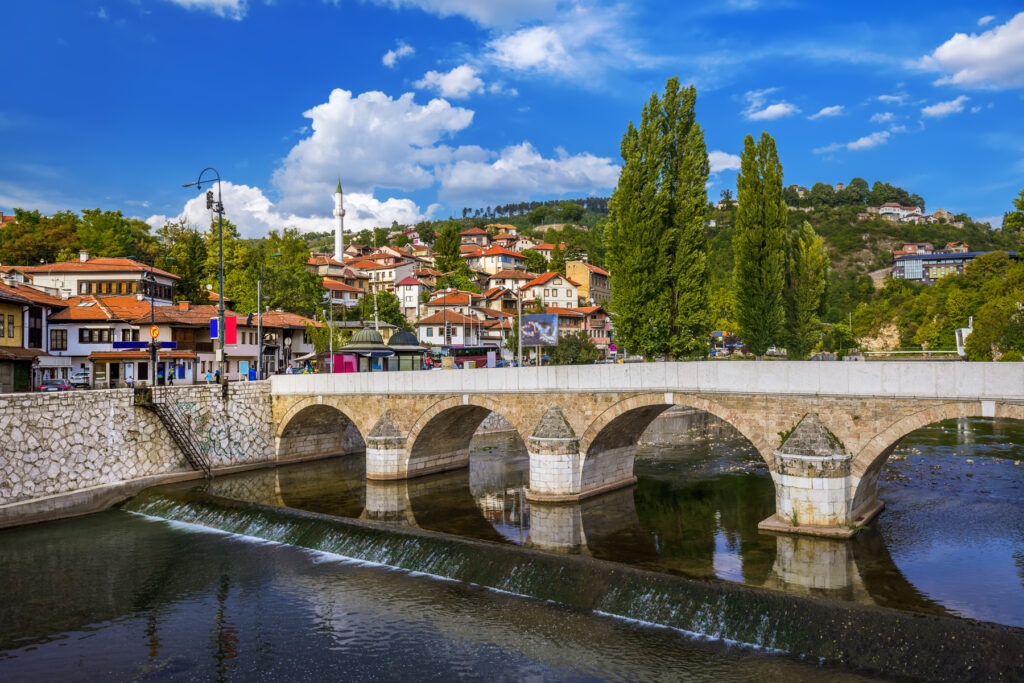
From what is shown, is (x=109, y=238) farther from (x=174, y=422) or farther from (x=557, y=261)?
(x=557, y=261)

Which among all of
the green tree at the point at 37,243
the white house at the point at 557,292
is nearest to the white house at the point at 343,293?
the white house at the point at 557,292

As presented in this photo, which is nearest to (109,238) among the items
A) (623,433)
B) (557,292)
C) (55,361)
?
(55,361)

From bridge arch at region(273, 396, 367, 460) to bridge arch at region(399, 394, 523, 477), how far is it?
4.16 meters

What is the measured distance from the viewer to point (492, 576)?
15.9 metres

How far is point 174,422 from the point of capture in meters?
28.2

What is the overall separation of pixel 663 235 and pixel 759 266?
353 inches

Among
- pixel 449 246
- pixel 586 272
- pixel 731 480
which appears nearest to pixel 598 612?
pixel 731 480

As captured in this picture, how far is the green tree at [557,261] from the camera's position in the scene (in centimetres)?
11762

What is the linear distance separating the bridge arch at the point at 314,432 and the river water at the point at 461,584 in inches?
227

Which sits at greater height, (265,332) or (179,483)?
(265,332)

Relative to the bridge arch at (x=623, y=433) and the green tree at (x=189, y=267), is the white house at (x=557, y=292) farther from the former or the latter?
the bridge arch at (x=623, y=433)

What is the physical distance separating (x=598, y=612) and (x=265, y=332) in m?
39.7

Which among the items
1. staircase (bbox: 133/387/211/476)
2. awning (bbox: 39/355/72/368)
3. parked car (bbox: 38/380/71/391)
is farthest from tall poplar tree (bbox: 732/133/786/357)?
awning (bbox: 39/355/72/368)

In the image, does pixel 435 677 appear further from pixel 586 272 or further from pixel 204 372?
pixel 586 272
